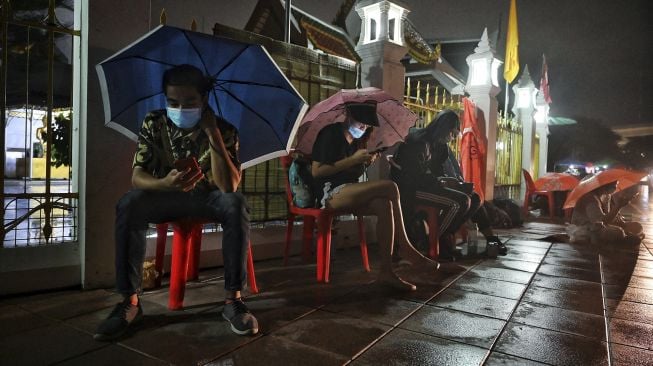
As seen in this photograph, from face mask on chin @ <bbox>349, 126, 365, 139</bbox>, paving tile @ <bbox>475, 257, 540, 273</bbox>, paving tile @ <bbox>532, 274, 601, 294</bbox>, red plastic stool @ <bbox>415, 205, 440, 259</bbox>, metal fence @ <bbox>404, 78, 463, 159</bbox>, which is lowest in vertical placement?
paving tile @ <bbox>532, 274, 601, 294</bbox>

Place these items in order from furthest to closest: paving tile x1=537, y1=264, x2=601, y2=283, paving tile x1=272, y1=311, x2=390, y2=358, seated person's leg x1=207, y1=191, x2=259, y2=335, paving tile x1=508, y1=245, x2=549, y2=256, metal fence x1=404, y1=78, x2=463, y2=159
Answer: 1. metal fence x1=404, y1=78, x2=463, y2=159
2. paving tile x1=508, y1=245, x2=549, y2=256
3. paving tile x1=537, y1=264, x2=601, y2=283
4. seated person's leg x1=207, y1=191, x2=259, y2=335
5. paving tile x1=272, y1=311, x2=390, y2=358

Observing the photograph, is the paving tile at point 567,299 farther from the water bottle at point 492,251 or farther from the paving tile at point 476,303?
the water bottle at point 492,251

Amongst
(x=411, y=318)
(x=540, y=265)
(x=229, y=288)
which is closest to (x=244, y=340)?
(x=229, y=288)

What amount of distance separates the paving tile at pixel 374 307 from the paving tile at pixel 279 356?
0.62 meters

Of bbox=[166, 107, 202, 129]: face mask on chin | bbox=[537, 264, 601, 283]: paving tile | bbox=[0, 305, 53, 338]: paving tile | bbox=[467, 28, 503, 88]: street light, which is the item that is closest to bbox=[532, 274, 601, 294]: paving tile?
bbox=[537, 264, 601, 283]: paving tile

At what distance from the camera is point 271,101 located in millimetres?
3057

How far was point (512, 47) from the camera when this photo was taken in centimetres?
1384

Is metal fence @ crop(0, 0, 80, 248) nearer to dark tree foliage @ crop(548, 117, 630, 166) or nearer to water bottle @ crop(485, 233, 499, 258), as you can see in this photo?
water bottle @ crop(485, 233, 499, 258)

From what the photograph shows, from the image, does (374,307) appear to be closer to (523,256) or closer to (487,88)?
(523,256)

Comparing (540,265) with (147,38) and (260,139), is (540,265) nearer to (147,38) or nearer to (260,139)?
(260,139)

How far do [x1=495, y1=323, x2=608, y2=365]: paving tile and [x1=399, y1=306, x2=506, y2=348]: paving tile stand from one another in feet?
0.29

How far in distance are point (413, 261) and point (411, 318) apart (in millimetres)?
1049

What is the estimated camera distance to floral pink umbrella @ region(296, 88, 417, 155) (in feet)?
12.9

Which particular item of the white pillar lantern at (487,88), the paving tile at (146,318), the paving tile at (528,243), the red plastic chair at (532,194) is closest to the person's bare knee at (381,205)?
the paving tile at (146,318)
